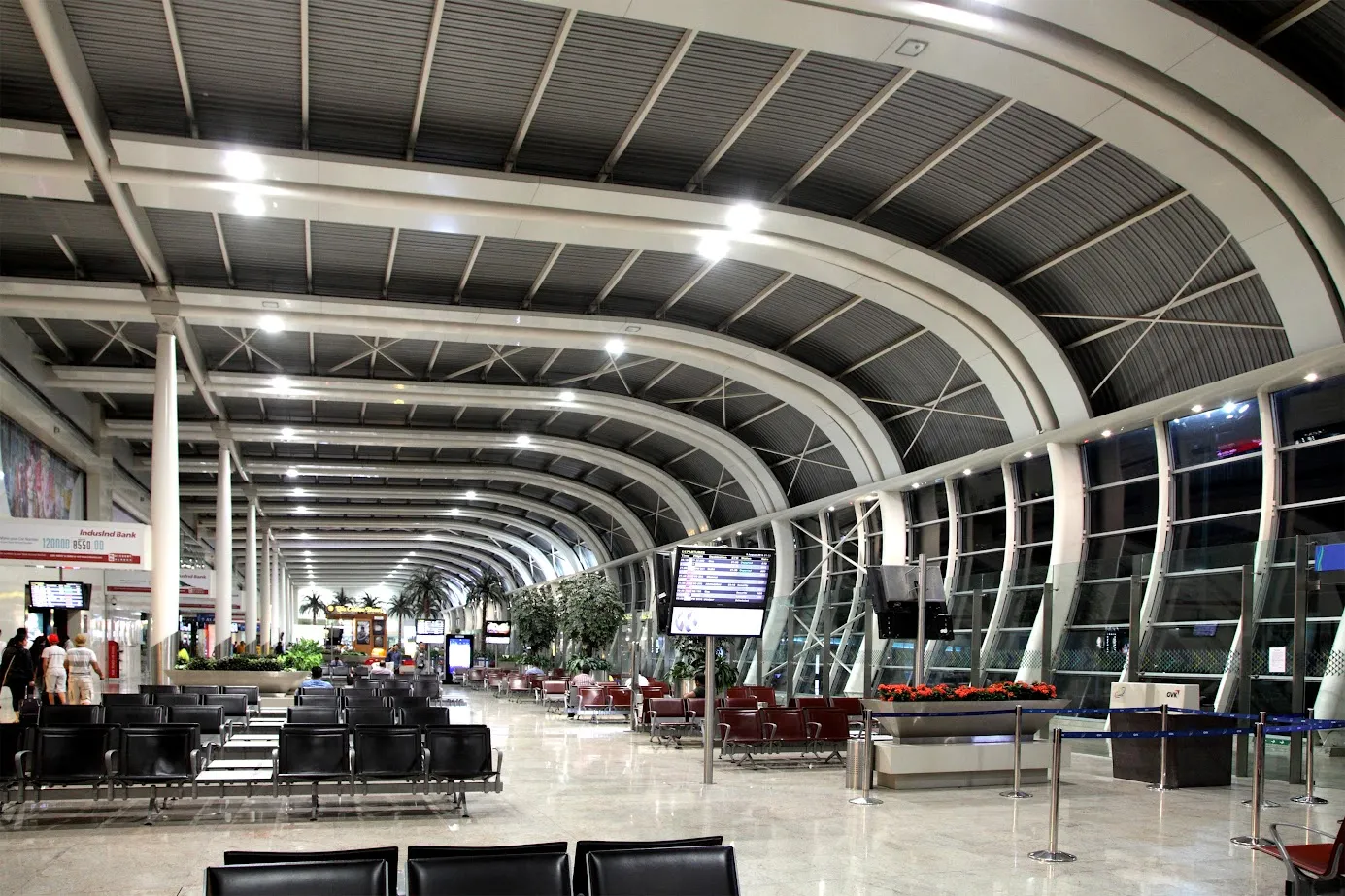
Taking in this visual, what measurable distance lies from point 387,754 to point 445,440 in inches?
1017

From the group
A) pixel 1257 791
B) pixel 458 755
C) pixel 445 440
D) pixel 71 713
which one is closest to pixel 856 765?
pixel 1257 791

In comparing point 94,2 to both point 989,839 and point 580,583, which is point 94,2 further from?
point 580,583

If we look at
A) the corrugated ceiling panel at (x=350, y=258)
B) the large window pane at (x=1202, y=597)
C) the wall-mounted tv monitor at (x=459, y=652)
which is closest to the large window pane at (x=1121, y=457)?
the large window pane at (x=1202, y=597)

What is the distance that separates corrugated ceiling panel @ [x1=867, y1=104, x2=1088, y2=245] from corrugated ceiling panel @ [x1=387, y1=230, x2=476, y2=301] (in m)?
7.31

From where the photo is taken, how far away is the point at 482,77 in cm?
1392

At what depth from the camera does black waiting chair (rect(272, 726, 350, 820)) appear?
1026cm

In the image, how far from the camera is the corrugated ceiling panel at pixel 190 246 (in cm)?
1869

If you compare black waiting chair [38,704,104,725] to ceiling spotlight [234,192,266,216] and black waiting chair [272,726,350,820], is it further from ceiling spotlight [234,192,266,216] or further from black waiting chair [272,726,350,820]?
ceiling spotlight [234,192,266,216]

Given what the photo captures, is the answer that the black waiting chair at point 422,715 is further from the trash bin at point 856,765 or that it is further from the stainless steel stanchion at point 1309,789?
the stainless steel stanchion at point 1309,789

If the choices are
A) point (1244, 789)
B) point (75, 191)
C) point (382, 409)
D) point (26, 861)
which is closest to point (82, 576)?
point (382, 409)

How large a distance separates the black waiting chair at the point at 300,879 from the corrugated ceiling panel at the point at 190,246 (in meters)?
16.2

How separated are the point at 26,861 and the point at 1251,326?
51.2 ft

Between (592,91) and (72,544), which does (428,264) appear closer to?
(592,91)

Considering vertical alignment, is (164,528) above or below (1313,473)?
below
